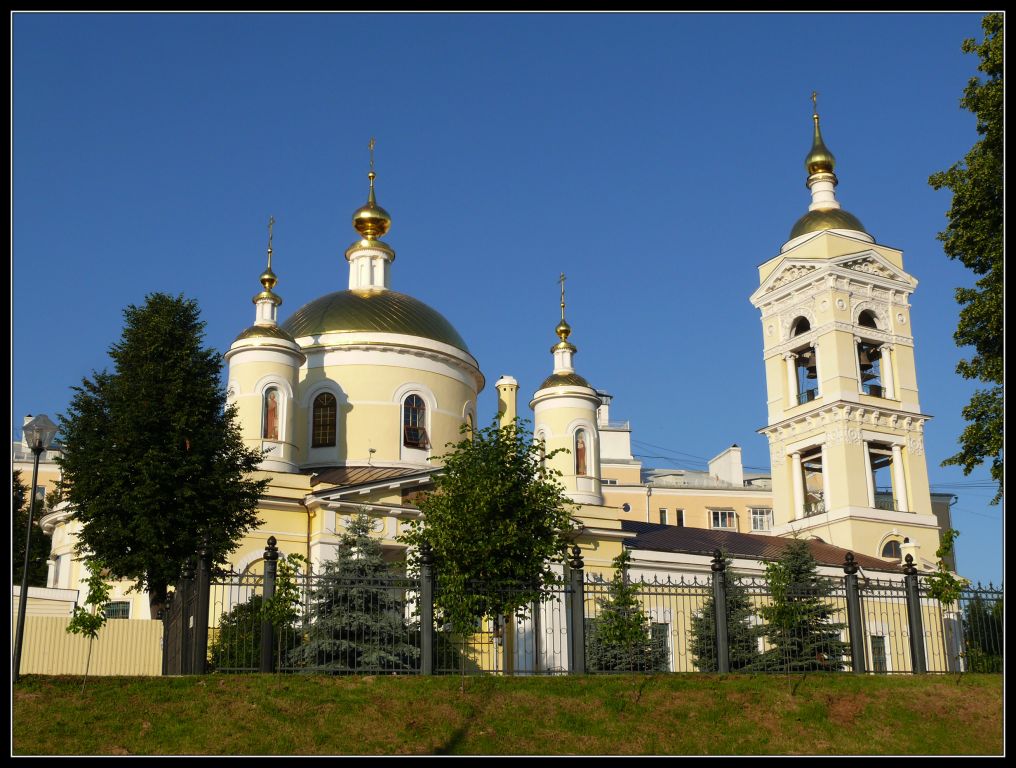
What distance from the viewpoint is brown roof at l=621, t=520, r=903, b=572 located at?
35.0 metres

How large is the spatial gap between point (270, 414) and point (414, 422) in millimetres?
4657

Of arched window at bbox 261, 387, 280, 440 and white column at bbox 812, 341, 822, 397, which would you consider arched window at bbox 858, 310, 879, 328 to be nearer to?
white column at bbox 812, 341, 822, 397

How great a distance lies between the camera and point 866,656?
19.2 meters

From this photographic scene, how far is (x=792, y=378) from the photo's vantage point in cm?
4575

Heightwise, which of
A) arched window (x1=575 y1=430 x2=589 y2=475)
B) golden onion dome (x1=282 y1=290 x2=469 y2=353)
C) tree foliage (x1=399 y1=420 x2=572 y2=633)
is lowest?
tree foliage (x1=399 y1=420 x2=572 y2=633)

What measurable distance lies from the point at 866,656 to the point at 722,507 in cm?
4202

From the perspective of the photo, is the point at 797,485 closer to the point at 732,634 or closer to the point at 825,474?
the point at 825,474

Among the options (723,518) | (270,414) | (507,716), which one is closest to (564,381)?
(270,414)

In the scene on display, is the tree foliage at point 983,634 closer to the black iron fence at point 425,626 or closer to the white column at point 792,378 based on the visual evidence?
the black iron fence at point 425,626

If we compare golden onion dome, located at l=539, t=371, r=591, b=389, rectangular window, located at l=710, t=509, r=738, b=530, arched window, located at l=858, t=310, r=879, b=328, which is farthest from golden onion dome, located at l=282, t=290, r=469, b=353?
rectangular window, located at l=710, t=509, r=738, b=530

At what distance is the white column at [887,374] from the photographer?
4497 cm

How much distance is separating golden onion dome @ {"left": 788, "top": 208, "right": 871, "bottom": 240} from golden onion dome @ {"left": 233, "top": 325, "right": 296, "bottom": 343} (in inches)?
911

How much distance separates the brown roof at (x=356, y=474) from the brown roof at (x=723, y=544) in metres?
6.98

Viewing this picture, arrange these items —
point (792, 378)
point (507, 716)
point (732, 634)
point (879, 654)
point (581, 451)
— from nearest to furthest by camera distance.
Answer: point (507, 716) → point (732, 634) → point (879, 654) → point (581, 451) → point (792, 378)
